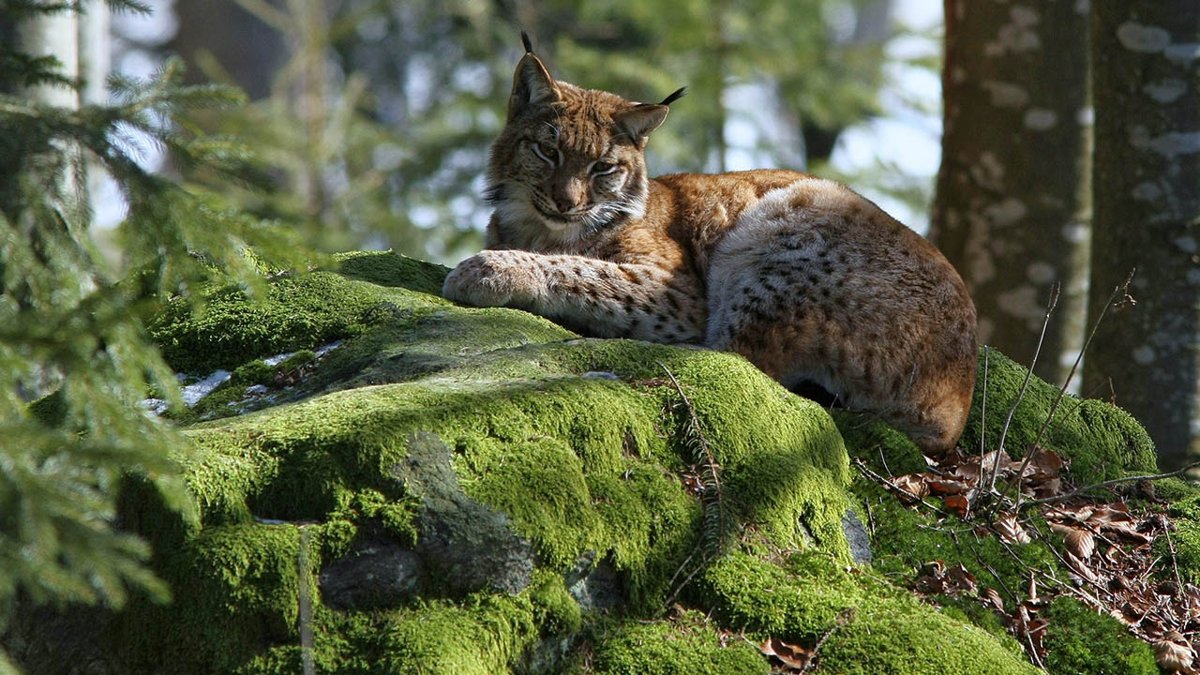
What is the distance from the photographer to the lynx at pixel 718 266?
505cm

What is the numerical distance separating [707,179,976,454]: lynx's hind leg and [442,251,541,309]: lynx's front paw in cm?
90

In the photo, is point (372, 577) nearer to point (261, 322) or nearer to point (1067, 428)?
point (261, 322)

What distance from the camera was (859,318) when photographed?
5.10 metres

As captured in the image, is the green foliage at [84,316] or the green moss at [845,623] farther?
the green moss at [845,623]

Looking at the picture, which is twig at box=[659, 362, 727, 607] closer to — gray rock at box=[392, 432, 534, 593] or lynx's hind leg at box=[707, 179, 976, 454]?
gray rock at box=[392, 432, 534, 593]

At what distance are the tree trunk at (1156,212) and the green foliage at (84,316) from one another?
4.68 m

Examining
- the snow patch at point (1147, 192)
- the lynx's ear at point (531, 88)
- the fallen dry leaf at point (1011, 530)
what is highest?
the lynx's ear at point (531, 88)

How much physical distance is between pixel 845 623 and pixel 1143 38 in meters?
4.06

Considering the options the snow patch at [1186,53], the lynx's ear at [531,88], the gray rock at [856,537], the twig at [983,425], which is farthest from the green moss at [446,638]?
the snow patch at [1186,53]

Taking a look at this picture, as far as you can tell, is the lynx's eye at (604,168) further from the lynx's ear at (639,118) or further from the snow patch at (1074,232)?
the snow patch at (1074,232)

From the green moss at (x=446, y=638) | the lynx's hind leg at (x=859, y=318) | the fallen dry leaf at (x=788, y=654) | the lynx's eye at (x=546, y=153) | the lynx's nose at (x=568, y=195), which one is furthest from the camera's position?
the lynx's eye at (x=546, y=153)

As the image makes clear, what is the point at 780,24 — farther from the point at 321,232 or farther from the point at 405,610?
the point at 405,610

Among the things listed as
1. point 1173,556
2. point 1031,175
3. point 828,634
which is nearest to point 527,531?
point 828,634

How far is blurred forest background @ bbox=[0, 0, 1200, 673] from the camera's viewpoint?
91.7 inches
